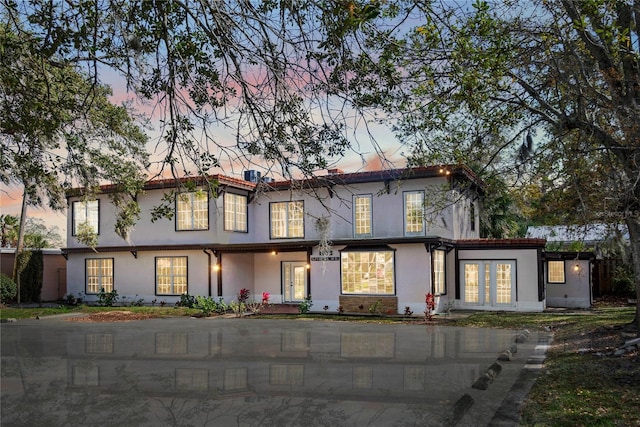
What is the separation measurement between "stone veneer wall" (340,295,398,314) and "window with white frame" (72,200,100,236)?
12.9 metres

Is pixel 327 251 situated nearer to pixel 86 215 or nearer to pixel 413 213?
pixel 413 213

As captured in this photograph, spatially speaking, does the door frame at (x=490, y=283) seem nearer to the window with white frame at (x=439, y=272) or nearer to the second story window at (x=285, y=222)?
the window with white frame at (x=439, y=272)

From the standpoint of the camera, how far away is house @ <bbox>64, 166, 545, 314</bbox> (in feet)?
74.4

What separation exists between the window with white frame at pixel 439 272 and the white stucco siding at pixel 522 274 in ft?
4.88

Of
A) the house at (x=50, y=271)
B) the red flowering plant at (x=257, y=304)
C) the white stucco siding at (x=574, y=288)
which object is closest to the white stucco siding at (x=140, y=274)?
the red flowering plant at (x=257, y=304)

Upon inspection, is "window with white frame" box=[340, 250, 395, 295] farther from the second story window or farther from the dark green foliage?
the dark green foliage

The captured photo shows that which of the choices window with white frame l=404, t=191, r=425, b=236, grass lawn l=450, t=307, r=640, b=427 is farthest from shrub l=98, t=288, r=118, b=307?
grass lawn l=450, t=307, r=640, b=427

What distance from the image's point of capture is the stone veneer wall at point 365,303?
22609 millimetres

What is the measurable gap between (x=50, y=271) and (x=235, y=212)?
12.3m

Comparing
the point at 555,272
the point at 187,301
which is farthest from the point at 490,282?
the point at 187,301

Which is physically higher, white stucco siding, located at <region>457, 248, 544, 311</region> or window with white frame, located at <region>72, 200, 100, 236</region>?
window with white frame, located at <region>72, 200, 100, 236</region>

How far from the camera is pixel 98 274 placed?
2808 centimetres

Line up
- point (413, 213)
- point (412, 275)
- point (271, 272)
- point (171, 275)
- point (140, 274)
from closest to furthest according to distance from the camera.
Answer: point (412, 275), point (413, 213), point (171, 275), point (140, 274), point (271, 272)

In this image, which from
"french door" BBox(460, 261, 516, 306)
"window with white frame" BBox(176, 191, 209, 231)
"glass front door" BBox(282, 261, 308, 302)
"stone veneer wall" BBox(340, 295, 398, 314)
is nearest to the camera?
"stone veneer wall" BBox(340, 295, 398, 314)
